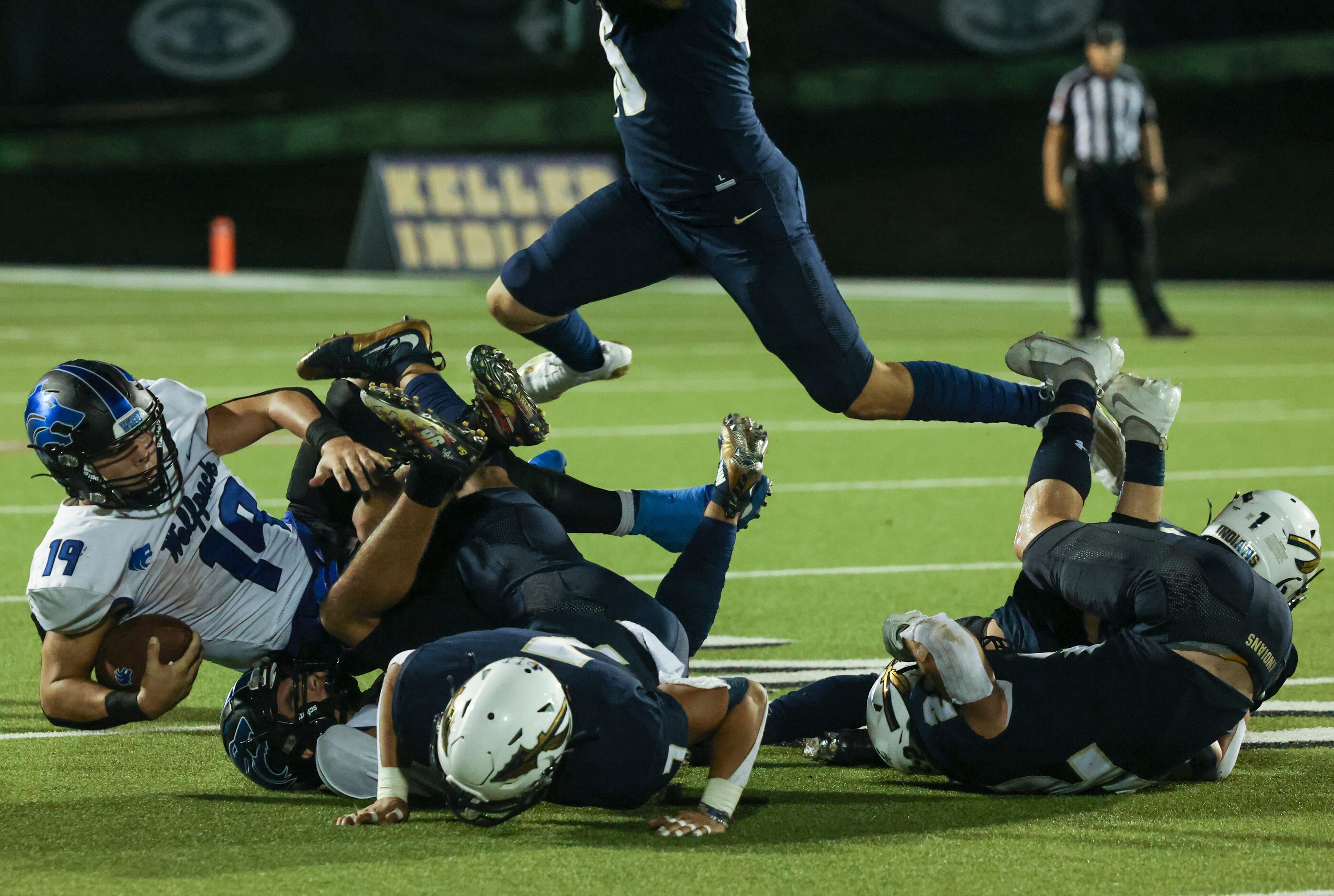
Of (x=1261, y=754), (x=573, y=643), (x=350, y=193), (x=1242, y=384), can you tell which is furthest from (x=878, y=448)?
(x=350, y=193)

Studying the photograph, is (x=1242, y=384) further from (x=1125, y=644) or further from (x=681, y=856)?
(x=681, y=856)

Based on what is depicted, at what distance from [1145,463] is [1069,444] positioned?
0.21 metres

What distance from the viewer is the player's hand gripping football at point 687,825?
3.88 metres

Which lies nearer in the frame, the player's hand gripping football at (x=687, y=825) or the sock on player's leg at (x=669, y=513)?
the player's hand gripping football at (x=687, y=825)

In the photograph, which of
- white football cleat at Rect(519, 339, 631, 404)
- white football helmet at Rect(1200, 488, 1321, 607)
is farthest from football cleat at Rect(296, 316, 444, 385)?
white football helmet at Rect(1200, 488, 1321, 607)

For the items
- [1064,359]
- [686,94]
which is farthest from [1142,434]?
[686,94]

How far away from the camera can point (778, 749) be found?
4.69m

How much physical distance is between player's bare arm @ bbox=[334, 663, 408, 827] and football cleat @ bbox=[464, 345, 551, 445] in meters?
0.91

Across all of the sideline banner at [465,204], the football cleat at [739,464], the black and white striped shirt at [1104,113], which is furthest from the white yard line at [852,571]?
the sideline banner at [465,204]

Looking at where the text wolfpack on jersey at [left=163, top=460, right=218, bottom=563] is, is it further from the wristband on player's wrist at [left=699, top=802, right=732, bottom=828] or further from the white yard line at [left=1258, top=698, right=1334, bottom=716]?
the white yard line at [left=1258, top=698, right=1334, bottom=716]

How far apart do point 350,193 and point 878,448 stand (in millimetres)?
16318

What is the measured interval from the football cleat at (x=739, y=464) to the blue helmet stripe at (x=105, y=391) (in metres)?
1.53

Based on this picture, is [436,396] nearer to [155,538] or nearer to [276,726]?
[155,538]

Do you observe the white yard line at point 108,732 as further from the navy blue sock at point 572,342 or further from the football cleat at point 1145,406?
the football cleat at point 1145,406
